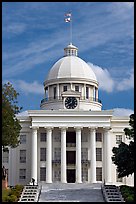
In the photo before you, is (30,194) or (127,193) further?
(30,194)

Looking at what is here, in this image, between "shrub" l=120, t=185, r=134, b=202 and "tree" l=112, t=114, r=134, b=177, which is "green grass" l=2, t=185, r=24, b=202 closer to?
"shrub" l=120, t=185, r=134, b=202

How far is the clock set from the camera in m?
65.1

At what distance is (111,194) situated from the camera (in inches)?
1676

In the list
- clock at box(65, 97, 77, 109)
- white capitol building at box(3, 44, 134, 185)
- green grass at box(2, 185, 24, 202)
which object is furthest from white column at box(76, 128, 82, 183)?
green grass at box(2, 185, 24, 202)

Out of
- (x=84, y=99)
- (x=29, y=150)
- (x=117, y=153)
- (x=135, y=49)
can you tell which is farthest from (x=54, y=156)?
(x=135, y=49)

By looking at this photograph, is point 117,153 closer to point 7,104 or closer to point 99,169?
point 7,104

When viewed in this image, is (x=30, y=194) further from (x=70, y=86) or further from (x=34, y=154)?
(x=70, y=86)

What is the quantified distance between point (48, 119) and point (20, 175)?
317 inches

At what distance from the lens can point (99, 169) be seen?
61781mm

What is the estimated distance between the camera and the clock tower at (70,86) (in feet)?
218

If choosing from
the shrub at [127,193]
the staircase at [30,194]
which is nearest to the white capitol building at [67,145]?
the staircase at [30,194]

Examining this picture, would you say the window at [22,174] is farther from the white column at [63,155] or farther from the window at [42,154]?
the white column at [63,155]

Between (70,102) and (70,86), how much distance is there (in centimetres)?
385


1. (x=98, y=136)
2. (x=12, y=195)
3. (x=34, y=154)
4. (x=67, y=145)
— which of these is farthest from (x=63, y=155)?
(x=12, y=195)
